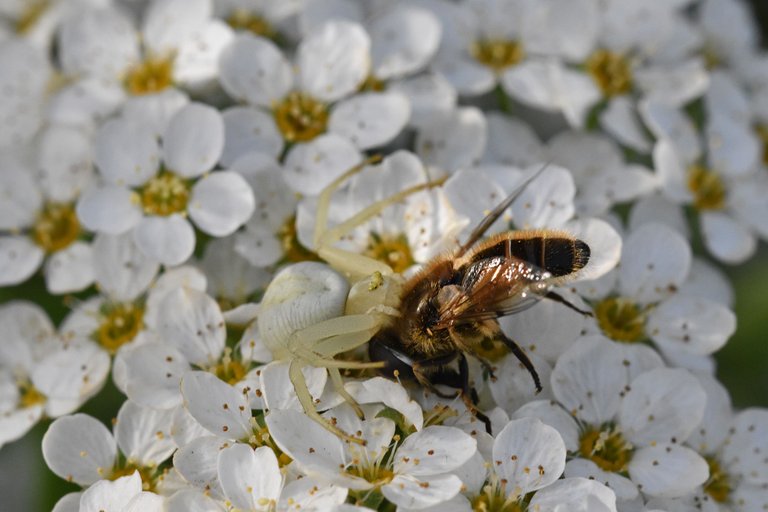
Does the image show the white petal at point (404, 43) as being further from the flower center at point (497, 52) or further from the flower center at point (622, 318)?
the flower center at point (622, 318)

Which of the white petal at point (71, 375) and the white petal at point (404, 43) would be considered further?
the white petal at point (404, 43)

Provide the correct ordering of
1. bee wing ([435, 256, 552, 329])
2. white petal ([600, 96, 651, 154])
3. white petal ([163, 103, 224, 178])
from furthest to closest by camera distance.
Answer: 1. white petal ([600, 96, 651, 154])
2. white petal ([163, 103, 224, 178])
3. bee wing ([435, 256, 552, 329])

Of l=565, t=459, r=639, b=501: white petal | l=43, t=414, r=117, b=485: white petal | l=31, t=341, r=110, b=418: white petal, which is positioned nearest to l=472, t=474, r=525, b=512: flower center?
l=565, t=459, r=639, b=501: white petal

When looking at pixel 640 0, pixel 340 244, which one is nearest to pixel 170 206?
pixel 340 244

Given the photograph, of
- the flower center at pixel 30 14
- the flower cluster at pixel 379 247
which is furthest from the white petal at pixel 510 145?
the flower center at pixel 30 14

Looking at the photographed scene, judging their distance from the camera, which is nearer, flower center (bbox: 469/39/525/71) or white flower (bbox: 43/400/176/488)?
white flower (bbox: 43/400/176/488)

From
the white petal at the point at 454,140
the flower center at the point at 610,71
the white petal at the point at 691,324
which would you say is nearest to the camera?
the white petal at the point at 691,324

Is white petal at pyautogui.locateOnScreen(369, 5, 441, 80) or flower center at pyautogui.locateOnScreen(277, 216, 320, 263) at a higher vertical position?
white petal at pyautogui.locateOnScreen(369, 5, 441, 80)

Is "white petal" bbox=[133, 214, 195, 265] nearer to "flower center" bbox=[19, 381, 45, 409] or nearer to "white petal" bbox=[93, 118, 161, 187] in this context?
"white petal" bbox=[93, 118, 161, 187]
